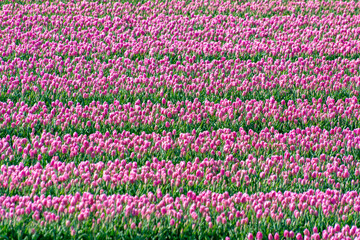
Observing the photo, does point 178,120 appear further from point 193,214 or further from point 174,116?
point 193,214

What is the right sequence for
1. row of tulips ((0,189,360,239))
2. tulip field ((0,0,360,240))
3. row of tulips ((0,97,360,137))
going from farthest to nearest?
row of tulips ((0,97,360,137)) < tulip field ((0,0,360,240)) < row of tulips ((0,189,360,239))

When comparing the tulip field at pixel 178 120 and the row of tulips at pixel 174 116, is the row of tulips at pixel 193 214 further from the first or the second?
the row of tulips at pixel 174 116

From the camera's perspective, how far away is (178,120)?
858cm

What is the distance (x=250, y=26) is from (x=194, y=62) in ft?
8.88

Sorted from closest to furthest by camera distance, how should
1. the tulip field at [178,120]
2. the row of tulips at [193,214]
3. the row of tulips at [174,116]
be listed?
the row of tulips at [193,214] → the tulip field at [178,120] → the row of tulips at [174,116]

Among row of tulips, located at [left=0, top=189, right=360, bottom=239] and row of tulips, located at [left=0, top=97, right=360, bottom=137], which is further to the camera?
row of tulips, located at [left=0, top=97, right=360, bottom=137]

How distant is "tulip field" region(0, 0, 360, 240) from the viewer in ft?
18.7

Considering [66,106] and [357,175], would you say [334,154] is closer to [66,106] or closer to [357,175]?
[357,175]

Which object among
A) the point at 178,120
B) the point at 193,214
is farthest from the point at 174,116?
the point at 193,214

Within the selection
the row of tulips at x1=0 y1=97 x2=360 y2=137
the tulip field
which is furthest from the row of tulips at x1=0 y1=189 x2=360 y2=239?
the row of tulips at x1=0 y1=97 x2=360 y2=137

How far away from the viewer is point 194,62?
1112cm

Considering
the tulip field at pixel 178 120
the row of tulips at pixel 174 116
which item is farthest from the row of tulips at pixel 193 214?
the row of tulips at pixel 174 116

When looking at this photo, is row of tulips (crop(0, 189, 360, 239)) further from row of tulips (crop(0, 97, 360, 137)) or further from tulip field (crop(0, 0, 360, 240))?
row of tulips (crop(0, 97, 360, 137))

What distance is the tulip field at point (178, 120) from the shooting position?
5691 mm
